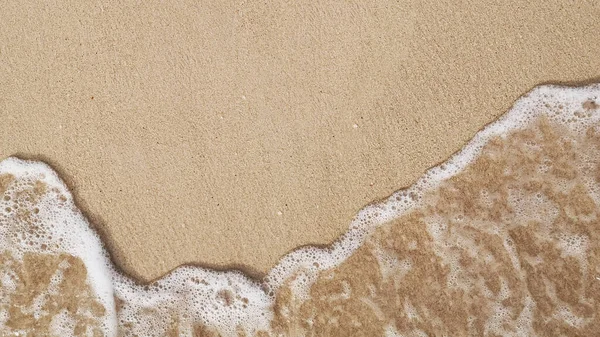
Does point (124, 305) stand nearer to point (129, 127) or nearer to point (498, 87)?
point (129, 127)

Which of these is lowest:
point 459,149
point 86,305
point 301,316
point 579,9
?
point 86,305

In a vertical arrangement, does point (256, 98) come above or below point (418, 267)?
above

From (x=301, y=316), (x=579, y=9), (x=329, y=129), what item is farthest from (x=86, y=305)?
(x=579, y=9)
